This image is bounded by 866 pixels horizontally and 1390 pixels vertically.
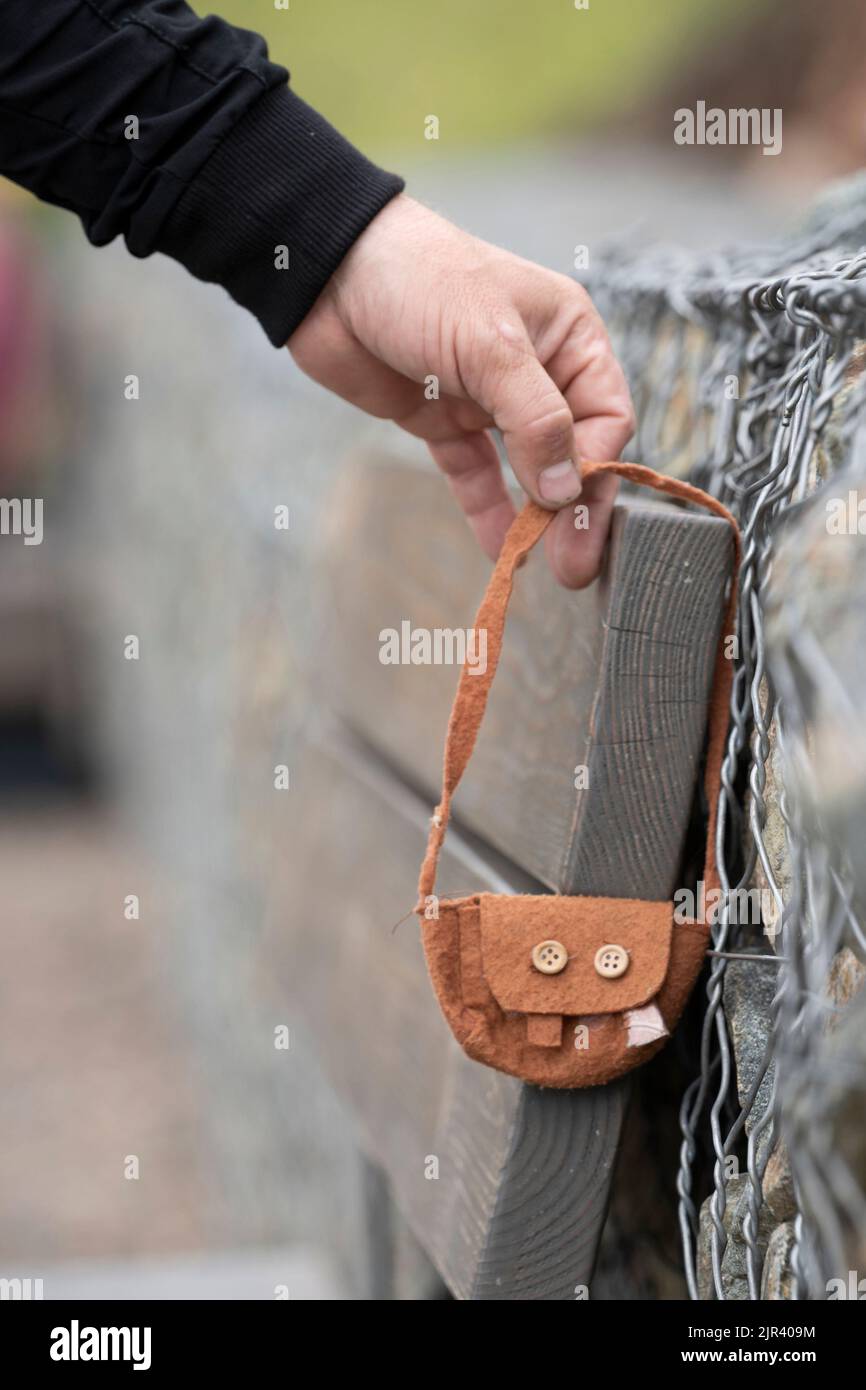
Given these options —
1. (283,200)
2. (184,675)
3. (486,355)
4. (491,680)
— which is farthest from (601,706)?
(184,675)

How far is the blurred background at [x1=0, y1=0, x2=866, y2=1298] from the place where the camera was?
A: 2955 millimetres

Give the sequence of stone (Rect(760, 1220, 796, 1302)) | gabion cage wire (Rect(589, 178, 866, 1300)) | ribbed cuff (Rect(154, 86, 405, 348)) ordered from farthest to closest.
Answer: ribbed cuff (Rect(154, 86, 405, 348))
stone (Rect(760, 1220, 796, 1302))
gabion cage wire (Rect(589, 178, 866, 1300))

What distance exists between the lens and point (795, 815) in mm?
Result: 942

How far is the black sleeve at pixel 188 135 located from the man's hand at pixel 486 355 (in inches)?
1.4

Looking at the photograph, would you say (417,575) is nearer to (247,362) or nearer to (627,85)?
(247,362)

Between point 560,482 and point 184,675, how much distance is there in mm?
3165

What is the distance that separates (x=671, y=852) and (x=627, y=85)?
853 centimetres

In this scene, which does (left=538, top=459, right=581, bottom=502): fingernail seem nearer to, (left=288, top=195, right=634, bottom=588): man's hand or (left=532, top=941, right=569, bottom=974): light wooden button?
(left=288, top=195, right=634, bottom=588): man's hand

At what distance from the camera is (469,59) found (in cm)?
1020

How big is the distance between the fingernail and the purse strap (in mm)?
19

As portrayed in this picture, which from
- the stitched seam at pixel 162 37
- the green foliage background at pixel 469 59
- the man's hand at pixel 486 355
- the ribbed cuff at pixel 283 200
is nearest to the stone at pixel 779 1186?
the man's hand at pixel 486 355

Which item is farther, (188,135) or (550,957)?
(188,135)

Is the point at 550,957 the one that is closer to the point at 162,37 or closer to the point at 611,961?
the point at 611,961

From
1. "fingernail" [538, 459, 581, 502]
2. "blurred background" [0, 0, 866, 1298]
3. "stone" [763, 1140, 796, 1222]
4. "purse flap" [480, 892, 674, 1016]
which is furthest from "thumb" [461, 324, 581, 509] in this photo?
"blurred background" [0, 0, 866, 1298]
